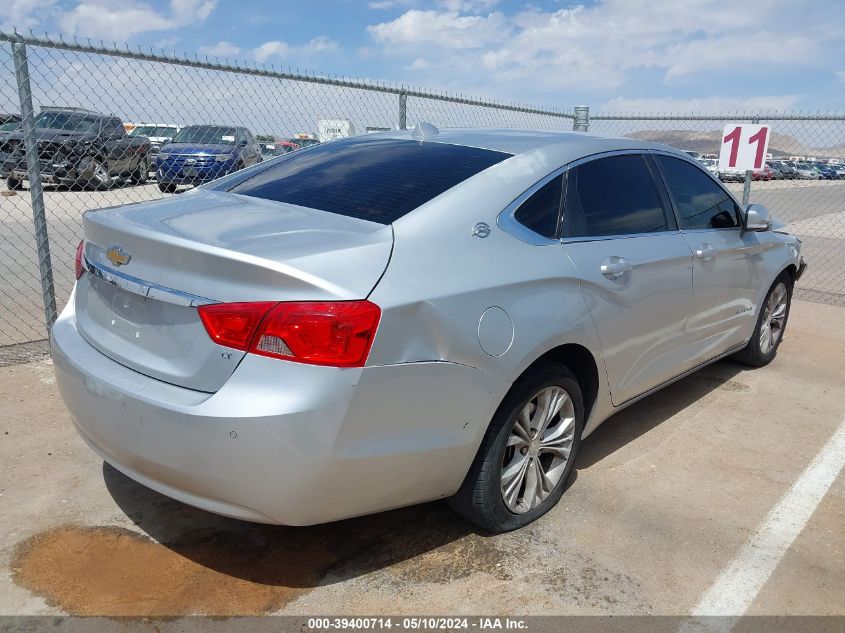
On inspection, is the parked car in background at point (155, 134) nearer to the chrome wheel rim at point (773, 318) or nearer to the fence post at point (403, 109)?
the fence post at point (403, 109)

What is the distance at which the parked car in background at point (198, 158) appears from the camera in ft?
33.7

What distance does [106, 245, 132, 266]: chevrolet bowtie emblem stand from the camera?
263cm

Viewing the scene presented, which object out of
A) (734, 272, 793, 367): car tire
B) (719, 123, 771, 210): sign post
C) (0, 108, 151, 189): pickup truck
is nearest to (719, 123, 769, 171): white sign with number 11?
(719, 123, 771, 210): sign post

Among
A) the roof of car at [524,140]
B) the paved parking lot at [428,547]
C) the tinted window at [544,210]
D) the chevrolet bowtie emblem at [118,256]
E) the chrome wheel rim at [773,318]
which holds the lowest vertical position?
the paved parking lot at [428,547]

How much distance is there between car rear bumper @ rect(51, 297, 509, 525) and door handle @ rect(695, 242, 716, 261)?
6.21ft

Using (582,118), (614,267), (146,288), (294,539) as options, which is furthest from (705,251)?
(582,118)

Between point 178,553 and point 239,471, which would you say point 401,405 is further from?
point 178,553

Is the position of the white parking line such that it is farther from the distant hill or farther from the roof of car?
the distant hill

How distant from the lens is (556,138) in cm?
356

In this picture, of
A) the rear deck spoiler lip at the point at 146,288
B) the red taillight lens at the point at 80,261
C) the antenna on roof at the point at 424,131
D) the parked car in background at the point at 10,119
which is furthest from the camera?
the parked car in background at the point at 10,119

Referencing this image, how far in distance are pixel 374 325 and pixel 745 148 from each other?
7182 mm

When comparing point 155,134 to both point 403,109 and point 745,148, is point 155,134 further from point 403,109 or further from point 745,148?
point 745,148

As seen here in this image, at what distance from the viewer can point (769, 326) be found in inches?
216

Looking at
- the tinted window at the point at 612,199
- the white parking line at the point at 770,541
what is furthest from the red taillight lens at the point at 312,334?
the white parking line at the point at 770,541
